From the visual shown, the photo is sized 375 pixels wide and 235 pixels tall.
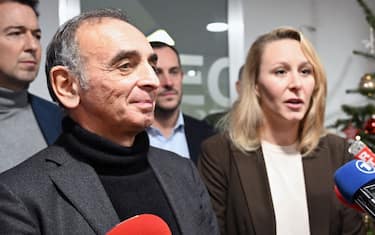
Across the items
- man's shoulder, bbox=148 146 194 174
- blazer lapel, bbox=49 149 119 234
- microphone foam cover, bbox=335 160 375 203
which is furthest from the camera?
man's shoulder, bbox=148 146 194 174

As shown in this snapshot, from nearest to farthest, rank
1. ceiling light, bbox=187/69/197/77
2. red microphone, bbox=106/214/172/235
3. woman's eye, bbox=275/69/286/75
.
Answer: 1. red microphone, bbox=106/214/172/235
2. woman's eye, bbox=275/69/286/75
3. ceiling light, bbox=187/69/197/77

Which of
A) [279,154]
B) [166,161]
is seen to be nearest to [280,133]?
[279,154]

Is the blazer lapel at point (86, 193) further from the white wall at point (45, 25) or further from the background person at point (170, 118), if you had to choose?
the white wall at point (45, 25)

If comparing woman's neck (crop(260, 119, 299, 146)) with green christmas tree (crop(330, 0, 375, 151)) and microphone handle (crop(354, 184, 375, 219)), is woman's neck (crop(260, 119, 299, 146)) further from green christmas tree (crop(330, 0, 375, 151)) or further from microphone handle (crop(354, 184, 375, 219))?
green christmas tree (crop(330, 0, 375, 151))

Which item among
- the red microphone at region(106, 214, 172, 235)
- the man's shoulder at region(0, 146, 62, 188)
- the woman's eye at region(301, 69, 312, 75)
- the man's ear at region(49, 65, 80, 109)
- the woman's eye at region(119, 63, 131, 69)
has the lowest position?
the red microphone at region(106, 214, 172, 235)

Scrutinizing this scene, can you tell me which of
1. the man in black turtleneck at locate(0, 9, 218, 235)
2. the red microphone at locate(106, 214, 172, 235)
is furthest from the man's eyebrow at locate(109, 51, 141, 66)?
the red microphone at locate(106, 214, 172, 235)

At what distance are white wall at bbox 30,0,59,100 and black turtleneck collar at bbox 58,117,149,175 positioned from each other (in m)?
1.71

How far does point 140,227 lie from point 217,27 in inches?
101

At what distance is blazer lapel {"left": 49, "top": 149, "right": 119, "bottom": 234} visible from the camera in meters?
0.94

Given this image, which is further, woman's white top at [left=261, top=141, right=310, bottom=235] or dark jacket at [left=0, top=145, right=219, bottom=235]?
woman's white top at [left=261, top=141, right=310, bottom=235]

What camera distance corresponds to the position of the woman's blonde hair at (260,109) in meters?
1.59

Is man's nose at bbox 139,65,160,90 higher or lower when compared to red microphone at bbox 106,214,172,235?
higher

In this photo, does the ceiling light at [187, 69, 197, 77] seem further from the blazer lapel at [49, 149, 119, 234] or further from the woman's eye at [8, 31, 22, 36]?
the blazer lapel at [49, 149, 119, 234]

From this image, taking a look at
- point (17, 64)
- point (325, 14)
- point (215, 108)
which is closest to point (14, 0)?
point (17, 64)
